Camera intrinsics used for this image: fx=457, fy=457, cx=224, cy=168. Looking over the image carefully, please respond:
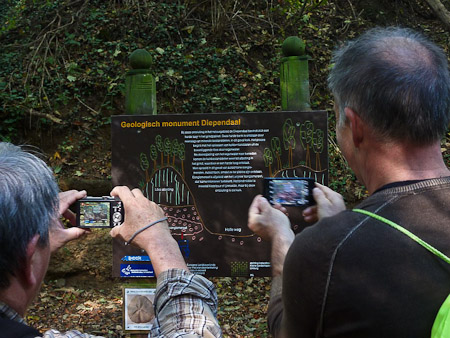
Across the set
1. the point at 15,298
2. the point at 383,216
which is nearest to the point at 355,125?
the point at 383,216

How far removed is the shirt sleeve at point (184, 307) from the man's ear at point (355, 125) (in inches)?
30.6

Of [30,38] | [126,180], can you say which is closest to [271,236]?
[126,180]

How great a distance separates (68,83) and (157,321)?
7.26m

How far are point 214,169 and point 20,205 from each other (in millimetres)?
2026

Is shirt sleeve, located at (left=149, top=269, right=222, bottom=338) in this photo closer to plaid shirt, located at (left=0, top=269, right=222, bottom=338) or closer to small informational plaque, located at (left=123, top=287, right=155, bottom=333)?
plaid shirt, located at (left=0, top=269, right=222, bottom=338)

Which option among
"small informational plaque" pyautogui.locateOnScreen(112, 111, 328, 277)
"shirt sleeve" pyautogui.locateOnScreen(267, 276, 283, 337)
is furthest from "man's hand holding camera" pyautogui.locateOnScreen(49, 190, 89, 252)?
"shirt sleeve" pyautogui.locateOnScreen(267, 276, 283, 337)

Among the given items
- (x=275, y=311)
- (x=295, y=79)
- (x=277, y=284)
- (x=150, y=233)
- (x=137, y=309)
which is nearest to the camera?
(x=275, y=311)

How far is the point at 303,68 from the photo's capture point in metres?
3.38

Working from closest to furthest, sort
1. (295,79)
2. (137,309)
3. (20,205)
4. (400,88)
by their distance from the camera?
(20,205) → (400,88) → (137,309) → (295,79)

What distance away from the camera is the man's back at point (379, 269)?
1354mm

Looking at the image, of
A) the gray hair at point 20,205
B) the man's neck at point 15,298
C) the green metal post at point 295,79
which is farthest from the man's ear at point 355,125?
the green metal post at point 295,79

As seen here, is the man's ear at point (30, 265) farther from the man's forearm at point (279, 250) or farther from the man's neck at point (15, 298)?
the man's forearm at point (279, 250)

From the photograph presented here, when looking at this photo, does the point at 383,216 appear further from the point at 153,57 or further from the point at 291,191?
the point at 153,57

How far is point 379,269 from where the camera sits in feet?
4.51
